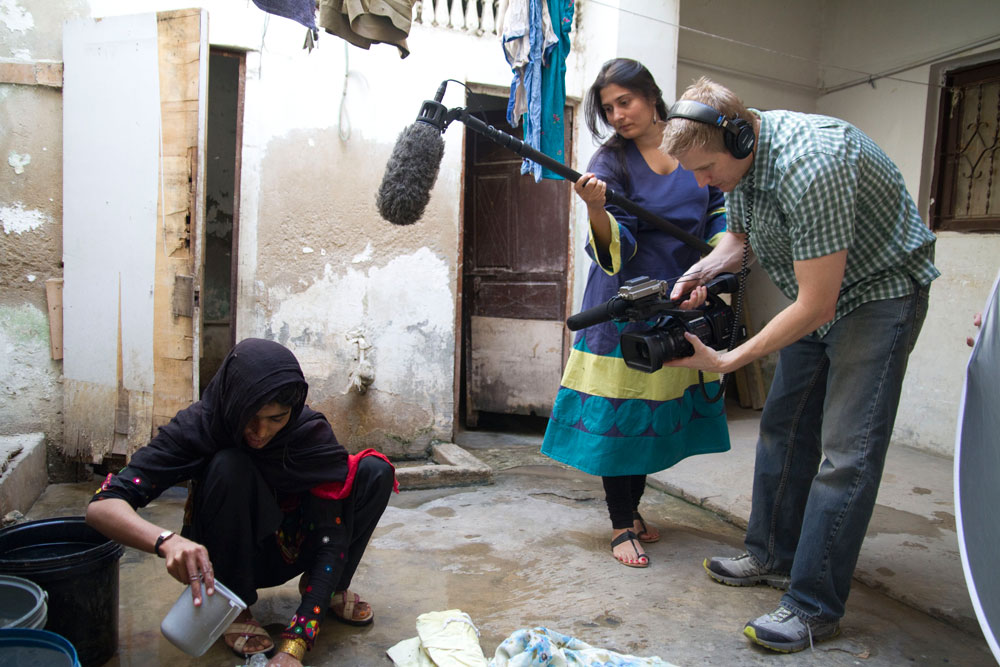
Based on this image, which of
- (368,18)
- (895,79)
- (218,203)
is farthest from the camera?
(218,203)

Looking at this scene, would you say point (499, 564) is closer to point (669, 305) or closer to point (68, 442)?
point (669, 305)

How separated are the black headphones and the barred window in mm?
3145

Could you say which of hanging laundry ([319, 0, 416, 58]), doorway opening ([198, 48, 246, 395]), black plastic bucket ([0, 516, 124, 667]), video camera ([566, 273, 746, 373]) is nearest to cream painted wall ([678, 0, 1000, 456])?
video camera ([566, 273, 746, 373])

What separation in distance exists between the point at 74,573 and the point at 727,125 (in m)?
1.95

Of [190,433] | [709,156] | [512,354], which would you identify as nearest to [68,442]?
[190,433]

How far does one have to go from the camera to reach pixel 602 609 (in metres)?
2.29

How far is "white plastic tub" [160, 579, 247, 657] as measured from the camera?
Result: 1.62 meters

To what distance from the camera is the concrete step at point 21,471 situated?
2989 millimetres

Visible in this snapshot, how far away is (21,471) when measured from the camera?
3.18m

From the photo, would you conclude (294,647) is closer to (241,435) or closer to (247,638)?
(247,638)

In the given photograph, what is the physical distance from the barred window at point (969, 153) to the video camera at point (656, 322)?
9.73 feet

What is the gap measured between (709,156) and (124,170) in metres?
2.75

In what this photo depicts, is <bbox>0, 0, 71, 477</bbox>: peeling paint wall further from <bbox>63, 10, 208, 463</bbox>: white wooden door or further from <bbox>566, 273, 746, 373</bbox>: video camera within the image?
<bbox>566, 273, 746, 373</bbox>: video camera

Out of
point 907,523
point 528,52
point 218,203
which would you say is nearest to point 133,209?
point 528,52
